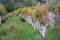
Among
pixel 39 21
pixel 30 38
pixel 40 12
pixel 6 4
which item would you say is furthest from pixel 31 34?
pixel 6 4

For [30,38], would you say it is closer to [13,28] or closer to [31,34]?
[31,34]

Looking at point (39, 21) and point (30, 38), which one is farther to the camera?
point (39, 21)

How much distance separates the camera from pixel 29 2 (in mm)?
61594

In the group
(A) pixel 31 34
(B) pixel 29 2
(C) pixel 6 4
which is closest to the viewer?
(A) pixel 31 34

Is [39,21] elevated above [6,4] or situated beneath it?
elevated above

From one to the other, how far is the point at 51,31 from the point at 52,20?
15.7ft

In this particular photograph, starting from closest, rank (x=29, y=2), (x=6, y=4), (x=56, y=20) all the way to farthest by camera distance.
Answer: (x=56, y=20), (x=6, y=4), (x=29, y=2)

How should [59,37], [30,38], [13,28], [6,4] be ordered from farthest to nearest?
1. [6,4]
2. [13,28]
3. [30,38]
4. [59,37]

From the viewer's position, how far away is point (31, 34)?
854 inches

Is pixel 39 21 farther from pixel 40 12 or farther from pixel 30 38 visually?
pixel 30 38

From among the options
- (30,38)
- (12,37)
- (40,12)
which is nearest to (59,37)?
(30,38)

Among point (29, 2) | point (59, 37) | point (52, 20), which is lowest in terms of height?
point (29, 2)

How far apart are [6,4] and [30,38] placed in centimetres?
3548

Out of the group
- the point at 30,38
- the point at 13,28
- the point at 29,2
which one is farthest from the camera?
the point at 29,2
